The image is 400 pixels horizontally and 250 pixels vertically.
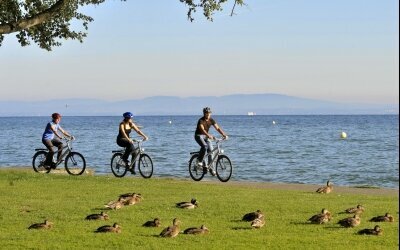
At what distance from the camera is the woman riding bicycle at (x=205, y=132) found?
67.6 ft

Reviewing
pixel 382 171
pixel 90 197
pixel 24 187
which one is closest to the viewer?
pixel 90 197

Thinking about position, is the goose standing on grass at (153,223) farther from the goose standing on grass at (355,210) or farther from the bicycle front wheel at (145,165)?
the bicycle front wheel at (145,165)

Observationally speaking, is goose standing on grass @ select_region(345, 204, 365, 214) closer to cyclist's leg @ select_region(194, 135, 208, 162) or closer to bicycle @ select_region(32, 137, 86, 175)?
cyclist's leg @ select_region(194, 135, 208, 162)

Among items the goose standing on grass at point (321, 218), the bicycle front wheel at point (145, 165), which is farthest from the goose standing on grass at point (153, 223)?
the bicycle front wheel at point (145, 165)

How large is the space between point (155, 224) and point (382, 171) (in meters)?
23.6

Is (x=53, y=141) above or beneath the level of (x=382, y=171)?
above

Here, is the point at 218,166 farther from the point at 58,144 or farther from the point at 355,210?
the point at 355,210

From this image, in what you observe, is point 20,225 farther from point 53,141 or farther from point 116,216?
point 53,141

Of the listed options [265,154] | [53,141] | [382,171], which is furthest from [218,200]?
[265,154]

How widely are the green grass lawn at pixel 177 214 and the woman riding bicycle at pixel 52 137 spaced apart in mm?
2305

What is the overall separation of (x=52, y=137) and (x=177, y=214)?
990 cm

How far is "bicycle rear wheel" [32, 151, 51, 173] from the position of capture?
23.2 m

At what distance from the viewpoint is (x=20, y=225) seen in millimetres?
12523

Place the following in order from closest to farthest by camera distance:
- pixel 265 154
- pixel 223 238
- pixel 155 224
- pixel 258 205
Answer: pixel 223 238 < pixel 155 224 < pixel 258 205 < pixel 265 154
